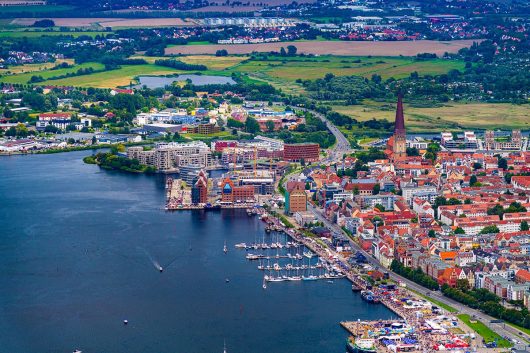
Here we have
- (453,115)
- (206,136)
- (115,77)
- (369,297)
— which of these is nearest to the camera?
(369,297)

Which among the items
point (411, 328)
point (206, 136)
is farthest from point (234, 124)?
point (411, 328)

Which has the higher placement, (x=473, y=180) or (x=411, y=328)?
(x=473, y=180)

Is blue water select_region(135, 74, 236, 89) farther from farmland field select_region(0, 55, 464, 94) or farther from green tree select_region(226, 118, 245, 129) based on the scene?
green tree select_region(226, 118, 245, 129)

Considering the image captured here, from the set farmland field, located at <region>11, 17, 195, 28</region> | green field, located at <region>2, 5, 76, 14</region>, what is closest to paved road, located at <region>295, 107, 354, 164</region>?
farmland field, located at <region>11, 17, 195, 28</region>

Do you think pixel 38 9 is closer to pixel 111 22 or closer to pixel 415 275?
pixel 111 22

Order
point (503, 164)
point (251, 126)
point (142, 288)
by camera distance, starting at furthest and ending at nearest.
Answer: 1. point (251, 126)
2. point (503, 164)
3. point (142, 288)

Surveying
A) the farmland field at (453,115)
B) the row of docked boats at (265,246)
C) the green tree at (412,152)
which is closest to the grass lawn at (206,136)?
the farmland field at (453,115)

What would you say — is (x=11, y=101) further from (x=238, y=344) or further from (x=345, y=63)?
(x=238, y=344)
